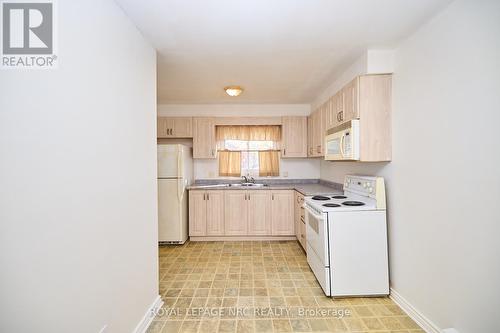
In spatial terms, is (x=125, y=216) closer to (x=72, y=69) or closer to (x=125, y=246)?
(x=125, y=246)

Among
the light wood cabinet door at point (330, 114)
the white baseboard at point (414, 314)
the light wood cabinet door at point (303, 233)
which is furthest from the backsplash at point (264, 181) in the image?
the white baseboard at point (414, 314)

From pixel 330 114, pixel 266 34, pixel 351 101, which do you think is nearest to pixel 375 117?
pixel 351 101

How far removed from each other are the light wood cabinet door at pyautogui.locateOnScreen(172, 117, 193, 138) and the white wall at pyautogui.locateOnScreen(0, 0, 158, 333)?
8.18 feet

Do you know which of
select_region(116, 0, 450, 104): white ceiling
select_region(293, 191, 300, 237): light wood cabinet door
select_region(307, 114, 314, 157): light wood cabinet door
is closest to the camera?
select_region(116, 0, 450, 104): white ceiling

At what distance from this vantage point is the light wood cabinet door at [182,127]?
448cm

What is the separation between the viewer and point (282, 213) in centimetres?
422

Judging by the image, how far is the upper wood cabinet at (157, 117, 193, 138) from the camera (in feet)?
14.7

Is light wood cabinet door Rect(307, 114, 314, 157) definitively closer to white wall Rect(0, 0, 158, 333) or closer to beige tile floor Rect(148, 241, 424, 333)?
beige tile floor Rect(148, 241, 424, 333)

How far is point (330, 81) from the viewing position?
3.33m

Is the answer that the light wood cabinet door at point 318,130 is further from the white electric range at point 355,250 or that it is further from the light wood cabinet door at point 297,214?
the white electric range at point 355,250

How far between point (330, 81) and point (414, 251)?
2370 millimetres

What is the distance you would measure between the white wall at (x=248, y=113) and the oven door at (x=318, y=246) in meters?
1.94

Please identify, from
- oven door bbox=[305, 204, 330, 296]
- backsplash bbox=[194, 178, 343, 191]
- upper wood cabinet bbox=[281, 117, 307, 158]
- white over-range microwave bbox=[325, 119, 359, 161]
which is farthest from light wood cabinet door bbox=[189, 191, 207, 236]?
white over-range microwave bbox=[325, 119, 359, 161]

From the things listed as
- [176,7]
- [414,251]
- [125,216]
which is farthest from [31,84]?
[414,251]
